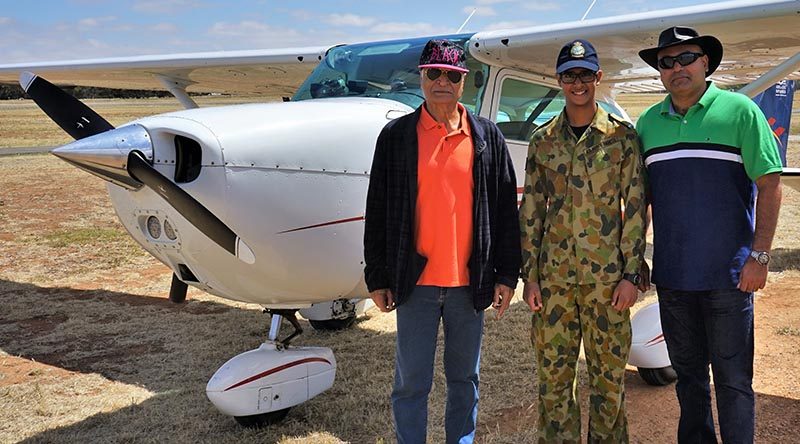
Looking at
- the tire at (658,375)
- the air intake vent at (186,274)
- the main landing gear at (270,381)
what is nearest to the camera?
the air intake vent at (186,274)

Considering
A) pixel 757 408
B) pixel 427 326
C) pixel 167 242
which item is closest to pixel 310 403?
pixel 167 242

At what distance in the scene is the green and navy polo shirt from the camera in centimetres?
256

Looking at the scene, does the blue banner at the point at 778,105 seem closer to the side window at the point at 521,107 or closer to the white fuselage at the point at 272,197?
the side window at the point at 521,107

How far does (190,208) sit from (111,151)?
0.40 metres

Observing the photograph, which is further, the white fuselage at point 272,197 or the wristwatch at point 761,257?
the white fuselage at point 272,197

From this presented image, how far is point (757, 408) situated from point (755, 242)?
1.74 m

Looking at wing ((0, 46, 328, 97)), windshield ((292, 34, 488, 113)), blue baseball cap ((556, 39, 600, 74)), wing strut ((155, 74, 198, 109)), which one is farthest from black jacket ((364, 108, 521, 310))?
wing strut ((155, 74, 198, 109))

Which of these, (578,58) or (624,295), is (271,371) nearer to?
(624,295)

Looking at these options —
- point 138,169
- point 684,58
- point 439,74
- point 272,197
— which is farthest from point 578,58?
point 138,169

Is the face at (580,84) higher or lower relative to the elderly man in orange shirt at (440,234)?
higher

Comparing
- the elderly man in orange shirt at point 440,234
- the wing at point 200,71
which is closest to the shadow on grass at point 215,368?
the elderly man in orange shirt at point 440,234

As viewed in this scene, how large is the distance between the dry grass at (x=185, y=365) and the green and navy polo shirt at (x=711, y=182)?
136 cm

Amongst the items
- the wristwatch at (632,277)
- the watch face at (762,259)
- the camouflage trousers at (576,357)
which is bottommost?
the camouflage trousers at (576,357)

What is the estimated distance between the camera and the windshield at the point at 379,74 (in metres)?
4.50
